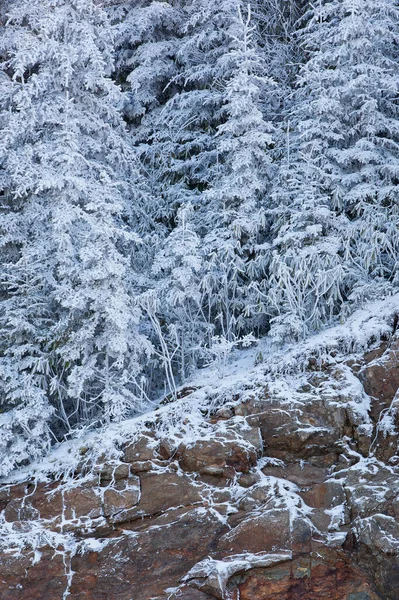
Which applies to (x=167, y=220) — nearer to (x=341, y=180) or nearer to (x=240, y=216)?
(x=240, y=216)

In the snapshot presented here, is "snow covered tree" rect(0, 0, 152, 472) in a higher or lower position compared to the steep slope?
higher

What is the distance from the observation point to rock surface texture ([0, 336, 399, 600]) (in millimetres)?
6199

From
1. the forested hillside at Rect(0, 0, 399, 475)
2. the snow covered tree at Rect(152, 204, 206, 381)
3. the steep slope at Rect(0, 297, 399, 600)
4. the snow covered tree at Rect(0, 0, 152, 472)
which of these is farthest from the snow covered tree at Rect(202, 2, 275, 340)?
the steep slope at Rect(0, 297, 399, 600)

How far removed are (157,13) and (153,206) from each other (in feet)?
16.9

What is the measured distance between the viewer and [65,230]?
32.7 ft

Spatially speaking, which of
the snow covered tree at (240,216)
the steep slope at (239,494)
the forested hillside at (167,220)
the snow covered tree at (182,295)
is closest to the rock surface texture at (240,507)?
the steep slope at (239,494)

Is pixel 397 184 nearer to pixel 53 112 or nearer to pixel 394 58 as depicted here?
pixel 394 58

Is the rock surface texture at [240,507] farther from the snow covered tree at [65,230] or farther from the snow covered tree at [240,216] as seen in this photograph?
the snow covered tree at [240,216]

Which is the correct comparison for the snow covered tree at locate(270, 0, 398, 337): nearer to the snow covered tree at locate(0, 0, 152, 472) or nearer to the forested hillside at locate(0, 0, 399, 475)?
the forested hillside at locate(0, 0, 399, 475)

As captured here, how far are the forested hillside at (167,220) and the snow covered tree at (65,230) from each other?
4 centimetres

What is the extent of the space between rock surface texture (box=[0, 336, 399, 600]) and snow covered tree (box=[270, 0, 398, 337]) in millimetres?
1741

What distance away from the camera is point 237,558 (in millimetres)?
A: 6352

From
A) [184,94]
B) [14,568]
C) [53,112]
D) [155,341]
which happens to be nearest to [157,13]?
[184,94]

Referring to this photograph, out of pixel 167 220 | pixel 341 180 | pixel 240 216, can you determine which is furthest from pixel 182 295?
pixel 341 180
